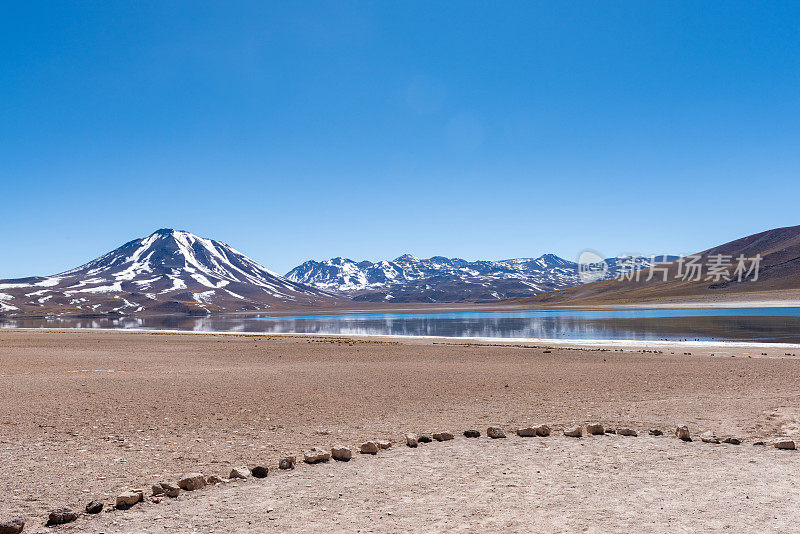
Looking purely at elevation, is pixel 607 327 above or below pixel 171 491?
below

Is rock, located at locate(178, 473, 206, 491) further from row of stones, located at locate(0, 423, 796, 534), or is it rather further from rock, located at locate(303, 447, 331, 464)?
rock, located at locate(303, 447, 331, 464)

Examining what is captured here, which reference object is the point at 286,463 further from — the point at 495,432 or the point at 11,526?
the point at 495,432

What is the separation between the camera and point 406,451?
36.7ft

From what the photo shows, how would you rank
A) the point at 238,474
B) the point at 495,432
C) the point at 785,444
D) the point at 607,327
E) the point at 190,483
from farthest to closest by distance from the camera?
1. the point at 607,327
2. the point at 495,432
3. the point at 785,444
4. the point at 238,474
5. the point at 190,483

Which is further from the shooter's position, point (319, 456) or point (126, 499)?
point (319, 456)

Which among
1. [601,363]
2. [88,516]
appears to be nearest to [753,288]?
[601,363]

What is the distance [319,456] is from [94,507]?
3.83 m

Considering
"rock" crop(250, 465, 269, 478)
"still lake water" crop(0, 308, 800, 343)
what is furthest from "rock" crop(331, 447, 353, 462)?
"still lake water" crop(0, 308, 800, 343)

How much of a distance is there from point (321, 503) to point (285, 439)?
422 cm

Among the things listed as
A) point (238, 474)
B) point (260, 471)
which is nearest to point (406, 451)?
point (260, 471)

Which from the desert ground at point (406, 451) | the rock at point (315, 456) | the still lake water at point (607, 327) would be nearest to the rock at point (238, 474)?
the desert ground at point (406, 451)

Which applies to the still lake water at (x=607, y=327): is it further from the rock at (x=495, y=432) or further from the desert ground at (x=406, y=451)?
the rock at (x=495, y=432)

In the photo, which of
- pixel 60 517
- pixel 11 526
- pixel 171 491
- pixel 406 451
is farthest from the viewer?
pixel 406 451

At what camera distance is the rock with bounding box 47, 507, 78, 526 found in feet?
24.7
